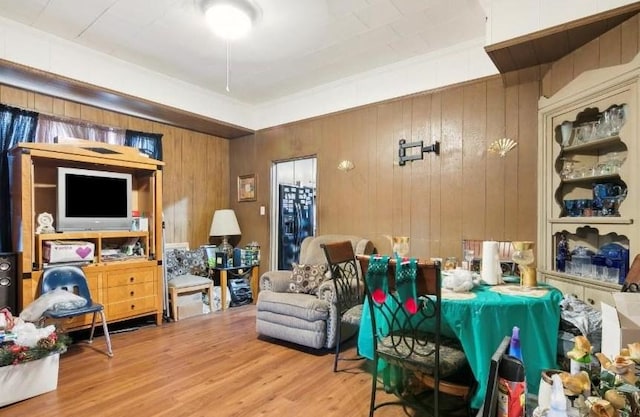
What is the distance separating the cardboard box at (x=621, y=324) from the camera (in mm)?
950

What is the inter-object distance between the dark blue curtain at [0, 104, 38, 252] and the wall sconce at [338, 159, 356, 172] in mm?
3206

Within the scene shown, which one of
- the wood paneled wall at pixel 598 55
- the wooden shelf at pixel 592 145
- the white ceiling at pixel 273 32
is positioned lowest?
the wooden shelf at pixel 592 145

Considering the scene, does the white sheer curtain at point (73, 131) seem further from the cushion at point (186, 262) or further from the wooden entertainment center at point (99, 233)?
the cushion at point (186, 262)

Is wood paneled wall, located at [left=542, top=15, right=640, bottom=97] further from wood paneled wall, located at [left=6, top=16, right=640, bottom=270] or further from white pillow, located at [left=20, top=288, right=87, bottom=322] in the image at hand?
white pillow, located at [left=20, top=288, right=87, bottom=322]

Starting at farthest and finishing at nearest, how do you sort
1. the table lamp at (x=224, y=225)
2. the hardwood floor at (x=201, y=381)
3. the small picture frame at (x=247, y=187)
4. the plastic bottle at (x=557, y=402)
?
the small picture frame at (x=247, y=187) → the table lamp at (x=224, y=225) → the hardwood floor at (x=201, y=381) → the plastic bottle at (x=557, y=402)

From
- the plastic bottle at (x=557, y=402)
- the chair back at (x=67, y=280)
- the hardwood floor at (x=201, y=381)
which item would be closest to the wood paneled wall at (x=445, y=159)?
the hardwood floor at (x=201, y=381)

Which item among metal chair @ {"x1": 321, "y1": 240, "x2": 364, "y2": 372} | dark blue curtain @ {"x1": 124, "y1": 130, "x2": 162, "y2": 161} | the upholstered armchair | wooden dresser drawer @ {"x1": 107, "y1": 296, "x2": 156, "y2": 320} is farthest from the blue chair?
metal chair @ {"x1": 321, "y1": 240, "x2": 364, "y2": 372}

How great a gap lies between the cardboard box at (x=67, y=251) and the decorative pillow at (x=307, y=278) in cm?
198

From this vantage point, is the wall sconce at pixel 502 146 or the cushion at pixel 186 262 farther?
the cushion at pixel 186 262

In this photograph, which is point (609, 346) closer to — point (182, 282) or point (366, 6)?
point (366, 6)

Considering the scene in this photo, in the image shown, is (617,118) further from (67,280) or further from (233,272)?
(67,280)

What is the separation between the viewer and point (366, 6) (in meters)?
2.66

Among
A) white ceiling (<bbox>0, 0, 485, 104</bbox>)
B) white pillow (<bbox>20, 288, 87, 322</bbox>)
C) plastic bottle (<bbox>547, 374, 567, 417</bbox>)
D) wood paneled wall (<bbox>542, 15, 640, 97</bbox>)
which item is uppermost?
white ceiling (<bbox>0, 0, 485, 104</bbox>)

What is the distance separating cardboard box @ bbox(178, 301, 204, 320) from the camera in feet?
13.2
